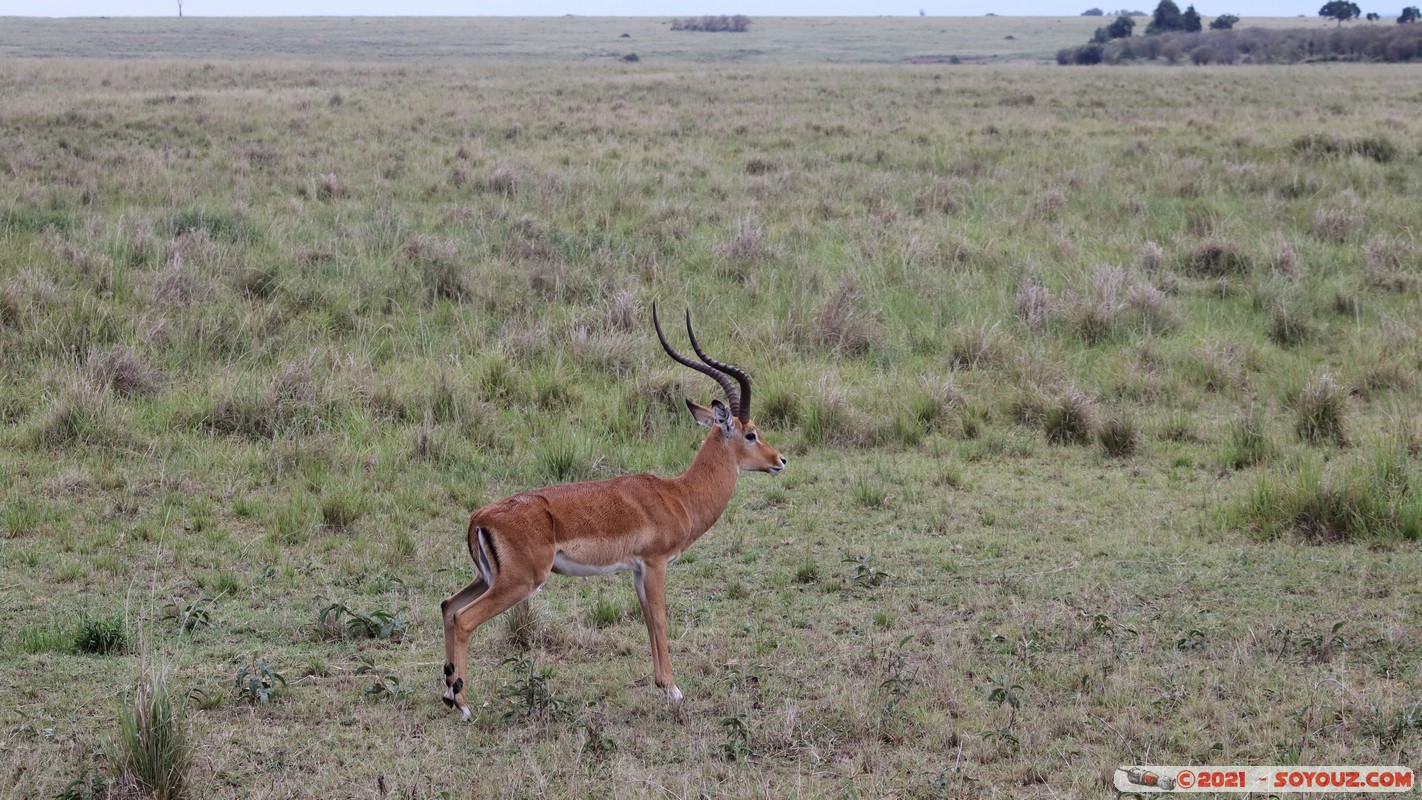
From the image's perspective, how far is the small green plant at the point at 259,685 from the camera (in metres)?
5.11

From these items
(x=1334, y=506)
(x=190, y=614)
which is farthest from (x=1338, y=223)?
(x=190, y=614)

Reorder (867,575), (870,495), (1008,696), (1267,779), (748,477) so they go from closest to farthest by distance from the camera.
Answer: (1267,779)
(1008,696)
(867,575)
(870,495)
(748,477)

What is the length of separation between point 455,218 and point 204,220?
278 centimetres

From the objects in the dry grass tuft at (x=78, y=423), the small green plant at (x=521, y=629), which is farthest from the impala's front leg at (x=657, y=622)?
the dry grass tuft at (x=78, y=423)

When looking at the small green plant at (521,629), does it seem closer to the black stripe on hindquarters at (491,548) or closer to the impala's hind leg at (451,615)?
the impala's hind leg at (451,615)

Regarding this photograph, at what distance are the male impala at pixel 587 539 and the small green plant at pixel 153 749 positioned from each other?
1.03 metres

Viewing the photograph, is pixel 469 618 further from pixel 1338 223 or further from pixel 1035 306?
pixel 1338 223

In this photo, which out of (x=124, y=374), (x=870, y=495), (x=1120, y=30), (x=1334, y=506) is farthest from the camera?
(x=1120, y=30)

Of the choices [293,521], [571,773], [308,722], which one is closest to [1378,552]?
[571,773]

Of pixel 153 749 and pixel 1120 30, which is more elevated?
pixel 1120 30

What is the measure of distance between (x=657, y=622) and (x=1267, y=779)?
7.48 ft

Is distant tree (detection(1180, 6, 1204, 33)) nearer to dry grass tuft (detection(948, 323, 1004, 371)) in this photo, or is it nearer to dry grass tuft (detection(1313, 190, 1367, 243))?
dry grass tuft (detection(1313, 190, 1367, 243))

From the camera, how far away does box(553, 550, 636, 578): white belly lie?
5.06 metres

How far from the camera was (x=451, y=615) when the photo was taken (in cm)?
506
